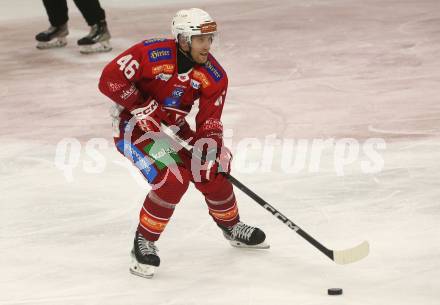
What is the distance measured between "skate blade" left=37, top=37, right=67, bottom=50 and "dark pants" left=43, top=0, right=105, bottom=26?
22cm

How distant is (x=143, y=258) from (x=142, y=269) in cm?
5

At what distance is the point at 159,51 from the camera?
13.3 feet

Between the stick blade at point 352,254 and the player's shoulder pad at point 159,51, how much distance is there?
1044 mm

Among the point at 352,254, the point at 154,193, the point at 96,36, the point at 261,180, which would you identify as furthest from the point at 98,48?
the point at 352,254

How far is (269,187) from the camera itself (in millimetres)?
5012

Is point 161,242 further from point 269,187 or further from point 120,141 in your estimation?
point 269,187

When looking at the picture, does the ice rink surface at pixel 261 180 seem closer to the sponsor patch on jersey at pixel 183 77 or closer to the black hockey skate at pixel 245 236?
the black hockey skate at pixel 245 236

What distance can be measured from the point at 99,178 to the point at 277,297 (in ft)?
6.11

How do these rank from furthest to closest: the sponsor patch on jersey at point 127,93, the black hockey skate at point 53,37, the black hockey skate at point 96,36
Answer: the black hockey skate at point 53,37 < the black hockey skate at point 96,36 < the sponsor patch on jersey at point 127,93

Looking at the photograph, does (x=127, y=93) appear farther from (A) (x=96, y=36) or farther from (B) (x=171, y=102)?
(A) (x=96, y=36)

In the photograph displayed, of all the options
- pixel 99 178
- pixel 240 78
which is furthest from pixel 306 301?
pixel 240 78

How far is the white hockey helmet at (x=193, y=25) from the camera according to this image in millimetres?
3967

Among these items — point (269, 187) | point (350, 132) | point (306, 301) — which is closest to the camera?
point (306, 301)

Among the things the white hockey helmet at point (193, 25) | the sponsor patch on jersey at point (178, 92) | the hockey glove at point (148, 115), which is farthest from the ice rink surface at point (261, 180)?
the white hockey helmet at point (193, 25)
